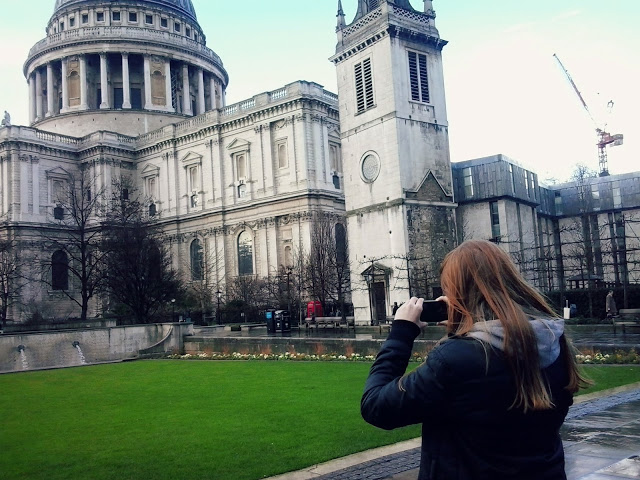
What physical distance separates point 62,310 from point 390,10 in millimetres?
51710

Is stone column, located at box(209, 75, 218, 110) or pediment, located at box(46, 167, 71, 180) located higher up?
stone column, located at box(209, 75, 218, 110)

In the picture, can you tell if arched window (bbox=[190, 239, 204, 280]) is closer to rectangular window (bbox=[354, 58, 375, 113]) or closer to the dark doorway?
the dark doorway

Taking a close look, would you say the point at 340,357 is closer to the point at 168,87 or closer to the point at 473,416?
the point at 473,416

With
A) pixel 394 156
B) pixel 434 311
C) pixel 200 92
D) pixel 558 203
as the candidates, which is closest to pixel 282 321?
pixel 394 156

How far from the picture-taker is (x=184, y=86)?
87625 mm

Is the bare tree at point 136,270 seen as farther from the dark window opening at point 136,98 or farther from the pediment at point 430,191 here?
the dark window opening at point 136,98

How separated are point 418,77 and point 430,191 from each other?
723cm

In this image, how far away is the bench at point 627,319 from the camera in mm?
24938

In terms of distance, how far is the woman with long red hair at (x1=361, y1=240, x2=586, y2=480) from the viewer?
2.83 meters

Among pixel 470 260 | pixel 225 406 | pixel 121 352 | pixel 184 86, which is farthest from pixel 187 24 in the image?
pixel 470 260

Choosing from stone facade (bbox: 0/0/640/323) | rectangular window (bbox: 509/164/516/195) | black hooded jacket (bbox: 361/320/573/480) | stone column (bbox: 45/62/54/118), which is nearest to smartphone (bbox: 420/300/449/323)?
black hooded jacket (bbox: 361/320/573/480)

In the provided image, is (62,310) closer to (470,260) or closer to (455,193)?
(455,193)

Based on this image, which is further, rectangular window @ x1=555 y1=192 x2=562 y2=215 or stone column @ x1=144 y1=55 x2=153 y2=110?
stone column @ x1=144 y1=55 x2=153 y2=110

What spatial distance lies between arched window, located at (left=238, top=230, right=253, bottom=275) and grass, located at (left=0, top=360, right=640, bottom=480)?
44866mm
